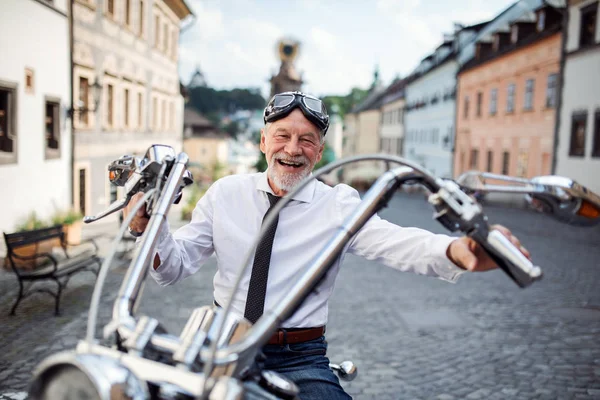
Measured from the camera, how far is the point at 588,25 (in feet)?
67.2

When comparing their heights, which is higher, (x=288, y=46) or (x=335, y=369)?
(x=288, y=46)

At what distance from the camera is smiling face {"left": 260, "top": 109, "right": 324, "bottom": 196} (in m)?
2.34

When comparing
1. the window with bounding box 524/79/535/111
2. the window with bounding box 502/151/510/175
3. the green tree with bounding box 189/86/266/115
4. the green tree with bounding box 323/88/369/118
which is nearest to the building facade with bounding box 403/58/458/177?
the window with bounding box 502/151/510/175

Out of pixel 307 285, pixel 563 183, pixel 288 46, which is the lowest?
pixel 307 285

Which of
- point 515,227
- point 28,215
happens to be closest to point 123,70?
point 28,215

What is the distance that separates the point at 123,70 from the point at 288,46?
4030cm

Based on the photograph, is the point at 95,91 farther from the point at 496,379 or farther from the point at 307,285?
the point at 307,285

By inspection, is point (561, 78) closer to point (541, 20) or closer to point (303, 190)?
point (541, 20)

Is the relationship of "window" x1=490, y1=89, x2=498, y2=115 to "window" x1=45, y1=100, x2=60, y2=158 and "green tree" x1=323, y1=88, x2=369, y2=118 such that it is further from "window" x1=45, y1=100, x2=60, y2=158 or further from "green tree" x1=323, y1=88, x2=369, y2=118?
"green tree" x1=323, y1=88, x2=369, y2=118

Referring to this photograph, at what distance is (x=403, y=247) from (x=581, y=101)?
69.4 feet

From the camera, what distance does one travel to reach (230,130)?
306ft

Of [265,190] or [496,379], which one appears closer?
[265,190]

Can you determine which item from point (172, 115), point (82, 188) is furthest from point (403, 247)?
point (172, 115)

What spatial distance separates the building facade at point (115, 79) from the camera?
43.1ft
